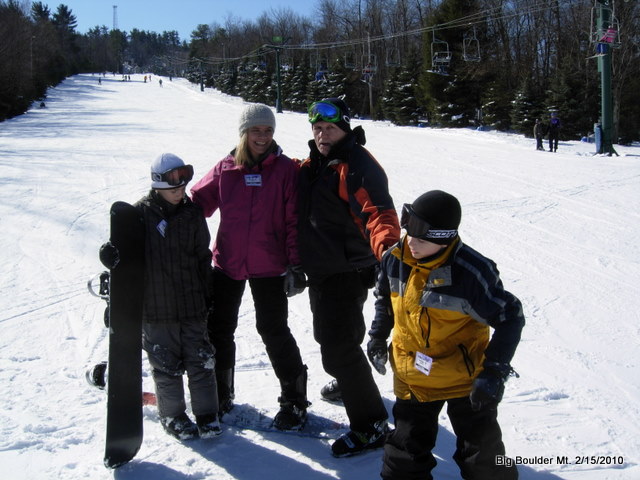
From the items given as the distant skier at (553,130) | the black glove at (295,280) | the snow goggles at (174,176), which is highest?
the distant skier at (553,130)

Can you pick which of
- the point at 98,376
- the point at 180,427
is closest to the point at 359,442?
the point at 180,427

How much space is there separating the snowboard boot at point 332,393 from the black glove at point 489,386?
54.4 inches

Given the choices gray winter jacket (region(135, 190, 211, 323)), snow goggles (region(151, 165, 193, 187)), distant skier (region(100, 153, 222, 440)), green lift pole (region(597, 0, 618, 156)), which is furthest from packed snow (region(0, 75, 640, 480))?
green lift pole (region(597, 0, 618, 156))

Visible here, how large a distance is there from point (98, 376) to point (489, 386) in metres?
2.22

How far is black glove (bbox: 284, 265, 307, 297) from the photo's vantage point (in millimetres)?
2902

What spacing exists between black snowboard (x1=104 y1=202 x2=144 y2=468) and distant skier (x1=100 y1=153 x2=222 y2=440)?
0.08 metres

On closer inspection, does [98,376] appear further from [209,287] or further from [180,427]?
[209,287]

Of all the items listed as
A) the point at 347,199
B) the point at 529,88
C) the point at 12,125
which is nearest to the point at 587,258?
the point at 347,199

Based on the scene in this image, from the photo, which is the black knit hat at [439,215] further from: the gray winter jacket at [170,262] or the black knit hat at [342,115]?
the gray winter jacket at [170,262]

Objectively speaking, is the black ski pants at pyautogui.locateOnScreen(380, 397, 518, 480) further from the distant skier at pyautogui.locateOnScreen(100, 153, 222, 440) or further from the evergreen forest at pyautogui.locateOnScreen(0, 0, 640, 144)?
the evergreen forest at pyautogui.locateOnScreen(0, 0, 640, 144)

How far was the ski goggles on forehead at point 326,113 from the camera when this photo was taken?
2713 millimetres

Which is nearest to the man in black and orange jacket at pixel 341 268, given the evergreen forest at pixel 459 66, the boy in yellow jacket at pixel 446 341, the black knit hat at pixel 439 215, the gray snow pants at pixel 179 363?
the boy in yellow jacket at pixel 446 341

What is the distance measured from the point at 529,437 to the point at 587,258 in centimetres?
416

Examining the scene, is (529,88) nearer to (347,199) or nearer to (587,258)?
(587,258)
